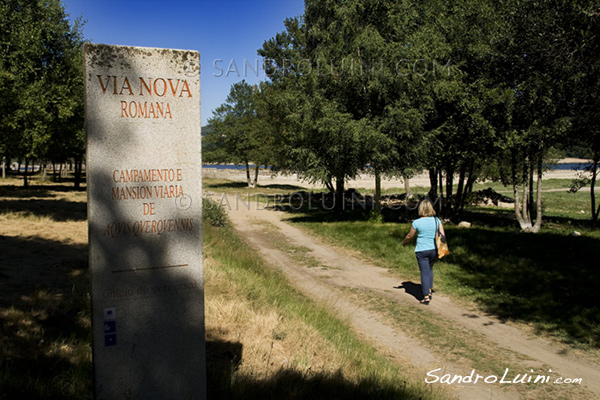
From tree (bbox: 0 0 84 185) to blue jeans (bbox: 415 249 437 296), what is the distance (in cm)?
1476

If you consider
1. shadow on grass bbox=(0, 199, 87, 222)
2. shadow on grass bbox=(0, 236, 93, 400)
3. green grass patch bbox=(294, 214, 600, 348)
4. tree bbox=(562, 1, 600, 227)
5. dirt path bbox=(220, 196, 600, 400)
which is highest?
tree bbox=(562, 1, 600, 227)

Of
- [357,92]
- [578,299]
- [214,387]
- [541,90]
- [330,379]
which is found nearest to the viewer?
[214,387]

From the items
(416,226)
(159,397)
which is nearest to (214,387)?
(159,397)

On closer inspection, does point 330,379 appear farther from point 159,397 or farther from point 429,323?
point 429,323

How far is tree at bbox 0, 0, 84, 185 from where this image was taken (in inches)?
651

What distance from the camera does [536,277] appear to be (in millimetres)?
10484

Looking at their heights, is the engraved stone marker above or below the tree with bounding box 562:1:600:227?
below

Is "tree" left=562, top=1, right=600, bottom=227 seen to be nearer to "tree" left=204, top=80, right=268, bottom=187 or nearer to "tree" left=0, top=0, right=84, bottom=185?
"tree" left=0, top=0, right=84, bottom=185

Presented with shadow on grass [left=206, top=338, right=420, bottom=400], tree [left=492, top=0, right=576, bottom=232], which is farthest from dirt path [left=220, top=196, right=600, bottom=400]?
tree [left=492, top=0, right=576, bottom=232]

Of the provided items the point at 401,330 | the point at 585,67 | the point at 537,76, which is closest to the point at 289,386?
the point at 401,330

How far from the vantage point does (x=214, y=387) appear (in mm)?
4633

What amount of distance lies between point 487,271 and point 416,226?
361 cm

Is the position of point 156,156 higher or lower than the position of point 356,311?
higher

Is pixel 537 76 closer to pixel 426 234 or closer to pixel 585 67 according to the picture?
pixel 585 67
